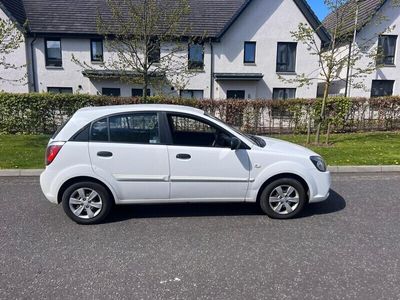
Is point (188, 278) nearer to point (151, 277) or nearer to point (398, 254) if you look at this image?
point (151, 277)

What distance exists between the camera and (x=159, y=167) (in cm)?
415

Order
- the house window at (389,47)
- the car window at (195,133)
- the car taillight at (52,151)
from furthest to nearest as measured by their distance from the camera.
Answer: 1. the house window at (389,47)
2. the car window at (195,133)
3. the car taillight at (52,151)

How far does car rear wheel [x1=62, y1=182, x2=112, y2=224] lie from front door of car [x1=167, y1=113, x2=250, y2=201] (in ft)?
3.06

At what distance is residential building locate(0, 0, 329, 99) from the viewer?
721 inches

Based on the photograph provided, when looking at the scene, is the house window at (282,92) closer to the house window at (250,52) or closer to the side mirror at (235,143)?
the house window at (250,52)

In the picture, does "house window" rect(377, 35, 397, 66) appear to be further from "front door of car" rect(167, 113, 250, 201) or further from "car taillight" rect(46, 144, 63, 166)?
"car taillight" rect(46, 144, 63, 166)

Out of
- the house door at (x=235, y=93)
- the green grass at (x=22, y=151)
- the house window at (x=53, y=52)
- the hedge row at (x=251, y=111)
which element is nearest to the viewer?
the green grass at (x=22, y=151)

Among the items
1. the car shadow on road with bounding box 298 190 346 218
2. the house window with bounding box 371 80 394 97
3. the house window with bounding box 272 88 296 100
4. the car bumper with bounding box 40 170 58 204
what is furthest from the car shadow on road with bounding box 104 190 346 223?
the house window with bounding box 371 80 394 97

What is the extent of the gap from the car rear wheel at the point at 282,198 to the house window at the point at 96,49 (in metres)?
16.8

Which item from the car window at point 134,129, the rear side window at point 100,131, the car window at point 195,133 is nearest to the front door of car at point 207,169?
the car window at point 195,133

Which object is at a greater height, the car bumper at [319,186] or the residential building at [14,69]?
the residential building at [14,69]

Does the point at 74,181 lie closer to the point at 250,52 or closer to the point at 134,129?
the point at 134,129

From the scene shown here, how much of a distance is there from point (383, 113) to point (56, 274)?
42.5 ft

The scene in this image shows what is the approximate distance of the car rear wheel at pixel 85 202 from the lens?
163 inches
